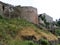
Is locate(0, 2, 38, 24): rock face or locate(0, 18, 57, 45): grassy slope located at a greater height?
locate(0, 2, 38, 24): rock face

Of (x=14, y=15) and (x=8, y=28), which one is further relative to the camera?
(x=14, y=15)

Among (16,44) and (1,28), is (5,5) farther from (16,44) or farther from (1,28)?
(16,44)

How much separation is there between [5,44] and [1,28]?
2.25m

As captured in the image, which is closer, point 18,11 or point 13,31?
point 13,31

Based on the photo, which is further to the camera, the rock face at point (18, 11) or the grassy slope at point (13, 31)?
the rock face at point (18, 11)

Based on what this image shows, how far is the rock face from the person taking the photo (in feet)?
75.3

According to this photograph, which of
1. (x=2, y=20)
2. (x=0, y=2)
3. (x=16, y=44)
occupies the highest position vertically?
(x=0, y=2)

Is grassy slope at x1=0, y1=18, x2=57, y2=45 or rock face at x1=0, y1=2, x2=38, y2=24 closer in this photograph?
grassy slope at x1=0, y1=18, x2=57, y2=45

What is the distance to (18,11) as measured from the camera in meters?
23.5

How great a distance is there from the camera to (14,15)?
→ 917 inches

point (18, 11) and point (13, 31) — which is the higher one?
point (18, 11)

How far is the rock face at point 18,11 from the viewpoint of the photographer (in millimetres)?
22966

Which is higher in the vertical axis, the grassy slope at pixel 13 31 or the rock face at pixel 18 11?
the rock face at pixel 18 11

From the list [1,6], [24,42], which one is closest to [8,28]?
[24,42]
